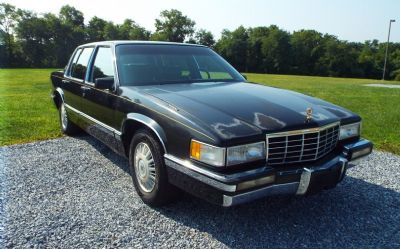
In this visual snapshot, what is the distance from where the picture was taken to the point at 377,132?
7008 millimetres

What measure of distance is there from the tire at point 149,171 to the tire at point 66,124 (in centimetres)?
292

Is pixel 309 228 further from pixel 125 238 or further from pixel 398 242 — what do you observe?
pixel 125 238

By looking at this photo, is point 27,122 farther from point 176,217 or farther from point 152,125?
point 176,217

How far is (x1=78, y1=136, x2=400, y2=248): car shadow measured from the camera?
2934 mm

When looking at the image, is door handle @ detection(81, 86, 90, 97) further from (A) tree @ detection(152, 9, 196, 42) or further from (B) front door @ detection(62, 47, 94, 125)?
(A) tree @ detection(152, 9, 196, 42)

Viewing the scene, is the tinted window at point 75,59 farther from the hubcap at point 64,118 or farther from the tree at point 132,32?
the tree at point 132,32

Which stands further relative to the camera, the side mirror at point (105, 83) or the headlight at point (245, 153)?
the side mirror at point (105, 83)

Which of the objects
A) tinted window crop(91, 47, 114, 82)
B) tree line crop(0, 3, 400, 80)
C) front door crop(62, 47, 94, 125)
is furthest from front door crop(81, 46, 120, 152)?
tree line crop(0, 3, 400, 80)

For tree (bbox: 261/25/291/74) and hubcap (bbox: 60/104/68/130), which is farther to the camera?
tree (bbox: 261/25/291/74)

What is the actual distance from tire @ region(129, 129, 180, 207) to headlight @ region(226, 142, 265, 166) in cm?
73

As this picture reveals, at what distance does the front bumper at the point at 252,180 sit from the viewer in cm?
263

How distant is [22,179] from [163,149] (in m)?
2.14

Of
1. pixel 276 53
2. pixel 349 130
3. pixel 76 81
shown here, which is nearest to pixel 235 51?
pixel 276 53

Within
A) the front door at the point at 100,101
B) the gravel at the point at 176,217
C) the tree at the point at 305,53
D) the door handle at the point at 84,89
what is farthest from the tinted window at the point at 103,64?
the tree at the point at 305,53
